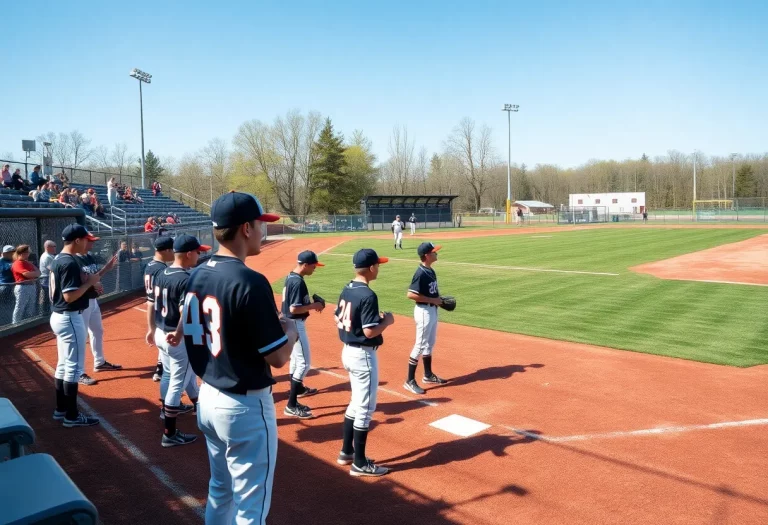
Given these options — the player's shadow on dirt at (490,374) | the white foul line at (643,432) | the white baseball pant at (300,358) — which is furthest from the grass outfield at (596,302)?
the white baseball pant at (300,358)

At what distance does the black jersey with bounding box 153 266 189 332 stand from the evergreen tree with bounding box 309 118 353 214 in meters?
65.4

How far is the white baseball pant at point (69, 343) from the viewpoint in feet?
21.5

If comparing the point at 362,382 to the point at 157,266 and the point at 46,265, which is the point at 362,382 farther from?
the point at 46,265

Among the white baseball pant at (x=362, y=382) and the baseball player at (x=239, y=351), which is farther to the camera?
the white baseball pant at (x=362, y=382)

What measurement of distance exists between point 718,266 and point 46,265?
22230 millimetres

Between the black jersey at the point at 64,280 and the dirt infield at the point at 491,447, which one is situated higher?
the black jersey at the point at 64,280

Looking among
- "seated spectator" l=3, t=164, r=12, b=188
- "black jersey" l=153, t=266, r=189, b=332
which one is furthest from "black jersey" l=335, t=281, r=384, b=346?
"seated spectator" l=3, t=164, r=12, b=188

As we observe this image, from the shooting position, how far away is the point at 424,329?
26.4 feet

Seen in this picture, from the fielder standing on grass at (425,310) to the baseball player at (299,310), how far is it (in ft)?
5.26

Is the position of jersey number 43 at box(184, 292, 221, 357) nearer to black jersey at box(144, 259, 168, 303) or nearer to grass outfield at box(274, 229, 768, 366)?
black jersey at box(144, 259, 168, 303)

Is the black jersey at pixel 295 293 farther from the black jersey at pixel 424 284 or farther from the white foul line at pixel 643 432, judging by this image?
the white foul line at pixel 643 432

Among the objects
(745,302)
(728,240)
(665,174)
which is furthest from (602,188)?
(745,302)

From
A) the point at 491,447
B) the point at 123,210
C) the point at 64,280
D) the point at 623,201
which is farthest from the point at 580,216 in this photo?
the point at 64,280

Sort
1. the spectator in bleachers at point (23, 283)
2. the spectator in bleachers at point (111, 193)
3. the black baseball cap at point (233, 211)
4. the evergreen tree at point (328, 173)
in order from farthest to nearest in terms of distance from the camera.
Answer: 1. the evergreen tree at point (328, 173)
2. the spectator in bleachers at point (111, 193)
3. the spectator in bleachers at point (23, 283)
4. the black baseball cap at point (233, 211)
